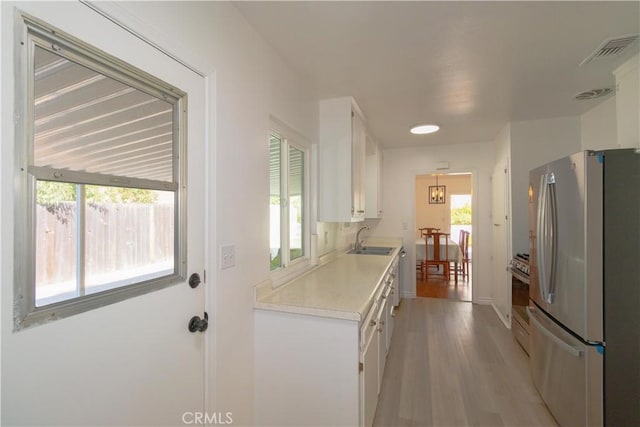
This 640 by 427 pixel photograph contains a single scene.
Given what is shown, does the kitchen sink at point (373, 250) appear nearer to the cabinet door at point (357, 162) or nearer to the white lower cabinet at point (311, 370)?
the cabinet door at point (357, 162)

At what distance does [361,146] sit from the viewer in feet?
9.65

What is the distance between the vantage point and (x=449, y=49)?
183cm

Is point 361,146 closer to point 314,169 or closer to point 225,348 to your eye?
point 314,169

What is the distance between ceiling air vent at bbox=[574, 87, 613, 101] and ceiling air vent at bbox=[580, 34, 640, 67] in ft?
2.36

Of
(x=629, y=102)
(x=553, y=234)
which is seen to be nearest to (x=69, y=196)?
(x=553, y=234)

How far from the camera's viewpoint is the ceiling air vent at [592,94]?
2.48 m

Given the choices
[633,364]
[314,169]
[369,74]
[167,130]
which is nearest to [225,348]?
[167,130]

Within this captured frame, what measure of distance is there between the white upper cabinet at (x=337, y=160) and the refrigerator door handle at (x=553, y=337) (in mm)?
1591

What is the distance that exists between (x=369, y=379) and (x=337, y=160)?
5.67 ft

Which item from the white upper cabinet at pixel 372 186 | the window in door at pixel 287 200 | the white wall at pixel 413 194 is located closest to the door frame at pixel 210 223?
the window in door at pixel 287 200

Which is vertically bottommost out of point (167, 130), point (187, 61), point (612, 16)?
point (167, 130)

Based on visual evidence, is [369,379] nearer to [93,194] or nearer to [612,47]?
[93,194]

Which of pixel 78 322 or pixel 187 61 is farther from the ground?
pixel 187 61

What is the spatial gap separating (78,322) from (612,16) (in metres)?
2.74
